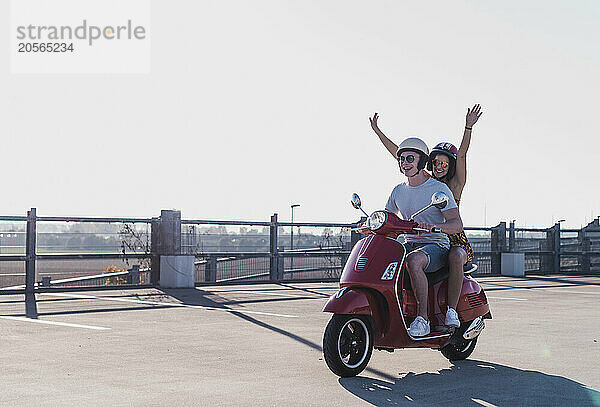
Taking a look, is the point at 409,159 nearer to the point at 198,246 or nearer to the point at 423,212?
the point at 423,212

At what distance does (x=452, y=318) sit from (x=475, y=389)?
0.91 m

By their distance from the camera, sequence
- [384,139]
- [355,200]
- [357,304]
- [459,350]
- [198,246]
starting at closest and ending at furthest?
1. [357,304]
2. [355,200]
3. [459,350]
4. [384,139]
5. [198,246]

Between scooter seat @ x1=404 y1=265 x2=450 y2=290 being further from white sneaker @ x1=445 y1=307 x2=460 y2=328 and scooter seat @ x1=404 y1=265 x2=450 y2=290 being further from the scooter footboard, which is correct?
the scooter footboard

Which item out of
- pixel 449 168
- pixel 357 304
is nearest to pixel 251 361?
pixel 357 304

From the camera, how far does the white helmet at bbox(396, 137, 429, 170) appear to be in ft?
20.9

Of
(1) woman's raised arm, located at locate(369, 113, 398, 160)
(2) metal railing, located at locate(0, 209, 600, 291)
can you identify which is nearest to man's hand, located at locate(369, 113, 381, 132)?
(1) woman's raised arm, located at locate(369, 113, 398, 160)

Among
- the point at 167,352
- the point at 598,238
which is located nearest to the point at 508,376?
the point at 167,352

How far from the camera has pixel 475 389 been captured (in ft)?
17.9

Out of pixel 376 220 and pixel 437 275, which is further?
pixel 437 275

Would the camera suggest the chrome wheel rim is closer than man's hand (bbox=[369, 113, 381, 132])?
Yes

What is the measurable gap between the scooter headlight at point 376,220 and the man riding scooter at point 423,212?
0.37m

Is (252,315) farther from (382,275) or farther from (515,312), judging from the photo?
(382,275)

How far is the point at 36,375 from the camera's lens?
18.8 ft

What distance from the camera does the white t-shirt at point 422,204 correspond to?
20.8 ft
